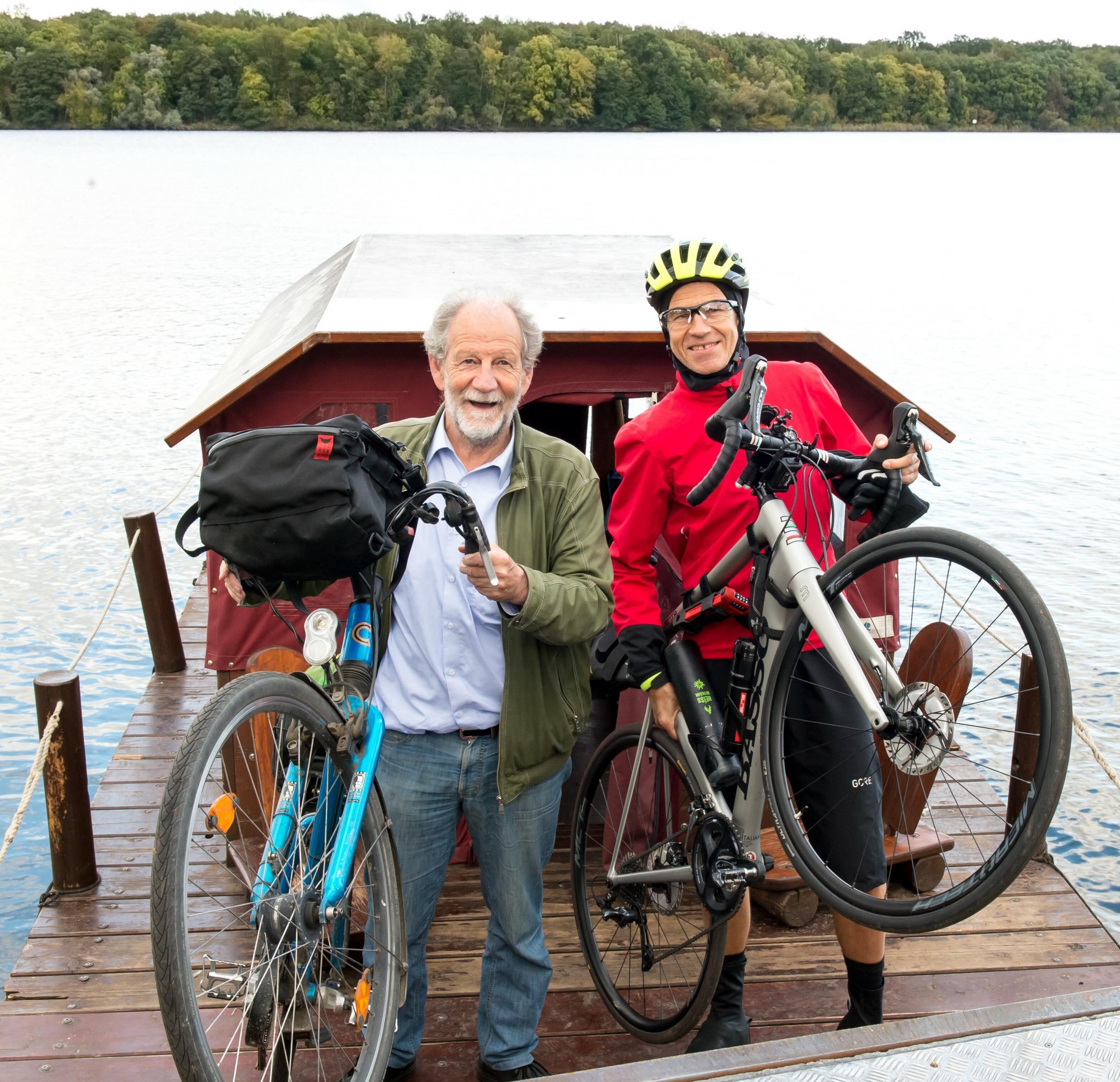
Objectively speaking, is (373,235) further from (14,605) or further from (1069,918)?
(14,605)

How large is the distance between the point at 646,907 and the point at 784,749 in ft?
3.43

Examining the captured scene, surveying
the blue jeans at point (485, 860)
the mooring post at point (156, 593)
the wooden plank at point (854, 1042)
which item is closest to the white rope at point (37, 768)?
the blue jeans at point (485, 860)

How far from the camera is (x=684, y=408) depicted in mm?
3248

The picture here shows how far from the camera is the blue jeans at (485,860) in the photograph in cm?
309

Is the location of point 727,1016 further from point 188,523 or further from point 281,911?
point 188,523

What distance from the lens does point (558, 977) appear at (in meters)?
4.33

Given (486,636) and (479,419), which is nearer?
(479,419)

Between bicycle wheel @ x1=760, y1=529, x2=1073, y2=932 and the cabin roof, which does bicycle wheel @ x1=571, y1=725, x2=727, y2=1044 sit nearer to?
bicycle wheel @ x1=760, y1=529, x2=1073, y2=932

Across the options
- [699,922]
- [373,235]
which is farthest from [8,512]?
[699,922]

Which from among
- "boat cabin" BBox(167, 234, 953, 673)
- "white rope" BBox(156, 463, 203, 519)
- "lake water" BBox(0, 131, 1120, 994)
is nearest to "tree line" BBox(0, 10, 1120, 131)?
"lake water" BBox(0, 131, 1120, 994)

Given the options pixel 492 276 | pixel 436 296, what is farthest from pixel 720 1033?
pixel 492 276

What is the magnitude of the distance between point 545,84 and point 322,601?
75.5 meters

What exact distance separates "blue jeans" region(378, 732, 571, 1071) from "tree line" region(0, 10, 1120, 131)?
75509 millimetres

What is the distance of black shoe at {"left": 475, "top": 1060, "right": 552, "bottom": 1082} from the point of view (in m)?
3.39
